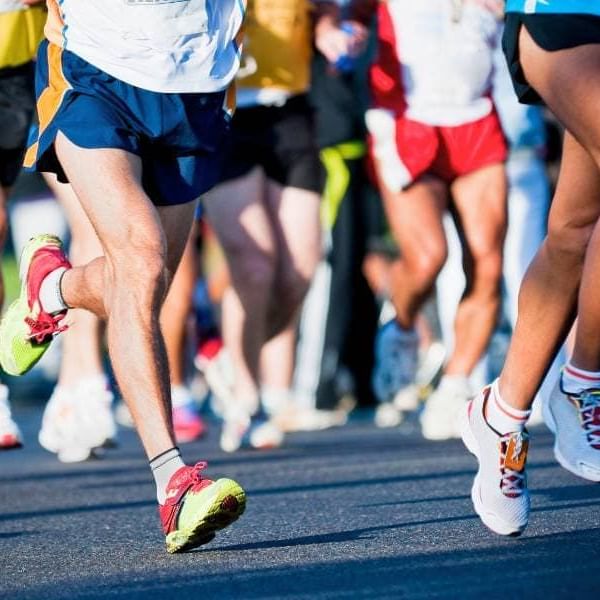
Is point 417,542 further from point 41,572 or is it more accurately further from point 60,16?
point 60,16

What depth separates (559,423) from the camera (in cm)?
485

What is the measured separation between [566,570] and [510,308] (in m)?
6.61

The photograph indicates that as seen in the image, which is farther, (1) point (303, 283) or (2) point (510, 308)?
(2) point (510, 308)

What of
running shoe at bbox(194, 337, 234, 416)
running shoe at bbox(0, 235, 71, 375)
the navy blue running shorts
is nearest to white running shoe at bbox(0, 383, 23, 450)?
running shoe at bbox(0, 235, 71, 375)

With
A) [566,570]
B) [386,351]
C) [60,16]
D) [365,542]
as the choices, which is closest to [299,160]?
[386,351]

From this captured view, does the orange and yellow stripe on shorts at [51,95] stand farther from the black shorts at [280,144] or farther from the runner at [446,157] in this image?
the runner at [446,157]

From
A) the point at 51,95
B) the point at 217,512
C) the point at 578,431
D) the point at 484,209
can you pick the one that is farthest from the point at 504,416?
the point at 484,209

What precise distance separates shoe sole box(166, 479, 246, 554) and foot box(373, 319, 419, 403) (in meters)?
5.03

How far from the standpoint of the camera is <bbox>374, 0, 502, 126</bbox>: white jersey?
842 cm

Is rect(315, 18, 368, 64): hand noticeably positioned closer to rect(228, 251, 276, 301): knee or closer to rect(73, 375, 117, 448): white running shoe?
rect(228, 251, 276, 301): knee

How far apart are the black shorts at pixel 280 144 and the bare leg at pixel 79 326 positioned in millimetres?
984

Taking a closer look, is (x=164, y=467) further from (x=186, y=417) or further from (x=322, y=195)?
(x=322, y=195)

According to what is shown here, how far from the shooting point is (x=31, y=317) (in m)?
5.38

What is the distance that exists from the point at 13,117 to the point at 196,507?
293 cm
